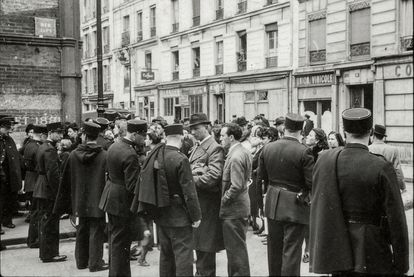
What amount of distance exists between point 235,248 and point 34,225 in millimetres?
3805

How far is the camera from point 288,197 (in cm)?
580

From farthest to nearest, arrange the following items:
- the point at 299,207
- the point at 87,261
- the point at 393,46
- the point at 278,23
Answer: the point at 278,23 → the point at 393,46 → the point at 87,261 → the point at 299,207

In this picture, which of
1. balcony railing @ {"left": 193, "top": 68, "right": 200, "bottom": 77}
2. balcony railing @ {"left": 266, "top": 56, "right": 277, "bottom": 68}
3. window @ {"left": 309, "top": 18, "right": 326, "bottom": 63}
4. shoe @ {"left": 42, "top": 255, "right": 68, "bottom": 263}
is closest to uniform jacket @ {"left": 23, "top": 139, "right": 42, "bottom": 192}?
shoe @ {"left": 42, "top": 255, "right": 68, "bottom": 263}

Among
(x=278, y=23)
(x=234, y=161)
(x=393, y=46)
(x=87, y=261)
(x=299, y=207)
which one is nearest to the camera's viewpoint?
(x=299, y=207)

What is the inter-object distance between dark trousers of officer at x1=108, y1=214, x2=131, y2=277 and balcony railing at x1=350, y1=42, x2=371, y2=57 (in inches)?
605

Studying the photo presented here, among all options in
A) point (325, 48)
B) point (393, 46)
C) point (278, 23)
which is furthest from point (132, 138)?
point (278, 23)

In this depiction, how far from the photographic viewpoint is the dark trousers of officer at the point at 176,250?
225 inches

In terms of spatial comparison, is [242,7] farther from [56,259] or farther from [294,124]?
[294,124]

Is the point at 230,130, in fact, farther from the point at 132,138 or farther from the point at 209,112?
the point at 209,112

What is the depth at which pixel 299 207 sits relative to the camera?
18.9 ft

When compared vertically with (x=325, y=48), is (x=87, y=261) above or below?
below

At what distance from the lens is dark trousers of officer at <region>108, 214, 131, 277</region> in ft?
20.6

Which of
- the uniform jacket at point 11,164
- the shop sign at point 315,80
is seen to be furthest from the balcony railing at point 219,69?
the uniform jacket at point 11,164

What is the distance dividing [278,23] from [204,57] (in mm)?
4266
